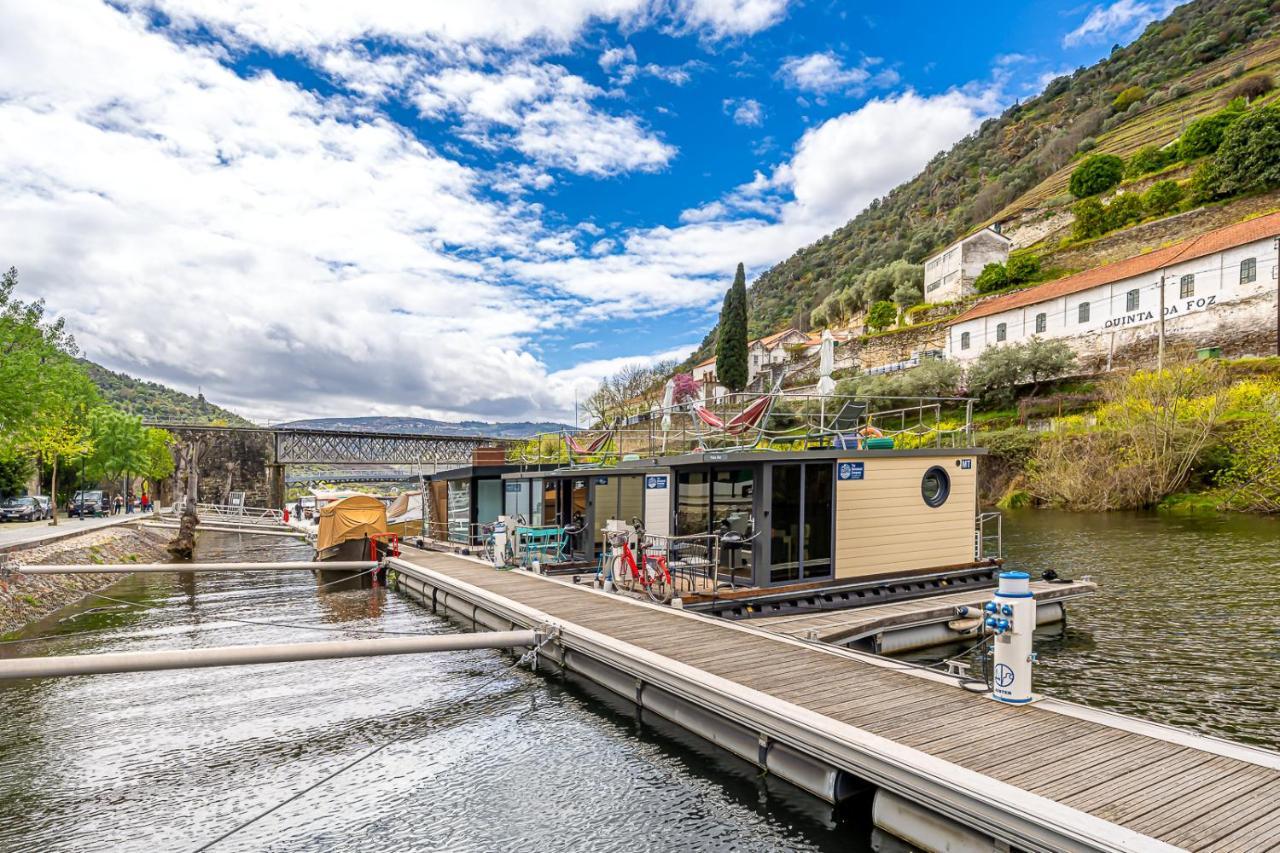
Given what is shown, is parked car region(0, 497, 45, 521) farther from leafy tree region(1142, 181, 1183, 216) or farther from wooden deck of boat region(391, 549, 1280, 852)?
leafy tree region(1142, 181, 1183, 216)

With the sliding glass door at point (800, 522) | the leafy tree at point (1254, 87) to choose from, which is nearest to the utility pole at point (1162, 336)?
the sliding glass door at point (800, 522)

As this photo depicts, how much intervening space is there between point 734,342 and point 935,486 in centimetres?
5238

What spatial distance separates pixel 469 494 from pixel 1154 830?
1917 cm

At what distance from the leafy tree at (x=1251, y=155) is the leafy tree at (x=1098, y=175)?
14.5 m

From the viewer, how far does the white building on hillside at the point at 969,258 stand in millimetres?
68750

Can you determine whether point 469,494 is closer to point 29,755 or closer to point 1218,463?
point 29,755

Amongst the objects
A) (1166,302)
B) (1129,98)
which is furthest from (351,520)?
(1129,98)

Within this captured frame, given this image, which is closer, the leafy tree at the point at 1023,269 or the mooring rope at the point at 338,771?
the mooring rope at the point at 338,771

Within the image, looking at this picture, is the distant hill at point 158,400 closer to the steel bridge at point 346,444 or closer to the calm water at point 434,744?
the steel bridge at point 346,444

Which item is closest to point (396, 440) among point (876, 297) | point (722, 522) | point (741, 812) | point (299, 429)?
point (299, 429)

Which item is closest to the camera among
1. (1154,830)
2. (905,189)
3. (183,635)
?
(1154,830)

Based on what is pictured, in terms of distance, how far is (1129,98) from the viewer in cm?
9538

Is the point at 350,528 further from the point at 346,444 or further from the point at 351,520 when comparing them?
the point at 346,444

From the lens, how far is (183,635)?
44.5 feet
